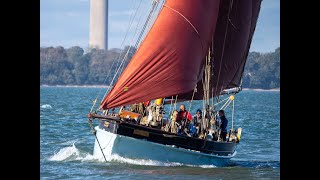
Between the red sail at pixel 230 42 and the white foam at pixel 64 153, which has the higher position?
the red sail at pixel 230 42

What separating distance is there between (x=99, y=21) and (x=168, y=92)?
124401mm

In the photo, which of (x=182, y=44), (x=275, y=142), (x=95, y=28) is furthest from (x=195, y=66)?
(x=95, y=28)

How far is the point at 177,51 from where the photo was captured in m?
21.6

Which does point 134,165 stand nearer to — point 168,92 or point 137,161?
point 137,161

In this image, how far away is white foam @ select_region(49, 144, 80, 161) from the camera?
23.1 meters

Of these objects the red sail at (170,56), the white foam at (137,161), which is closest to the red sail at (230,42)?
the red sail at (170,56)

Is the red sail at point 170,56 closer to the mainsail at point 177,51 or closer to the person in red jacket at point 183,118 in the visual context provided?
the mainsail at point 177,51

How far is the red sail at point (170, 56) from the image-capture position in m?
20.8

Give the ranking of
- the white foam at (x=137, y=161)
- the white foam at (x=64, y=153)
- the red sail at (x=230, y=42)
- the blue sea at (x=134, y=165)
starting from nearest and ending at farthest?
the blue sea at (x=134, y=165)
the white foam at (x=137, y=161)
the white foam at (x=64, y=153)
the red sail at (x=230, y=42)

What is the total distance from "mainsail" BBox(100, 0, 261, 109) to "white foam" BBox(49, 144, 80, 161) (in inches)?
125

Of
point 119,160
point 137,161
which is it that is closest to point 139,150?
point 137,161

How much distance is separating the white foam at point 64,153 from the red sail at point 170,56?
313 cm
